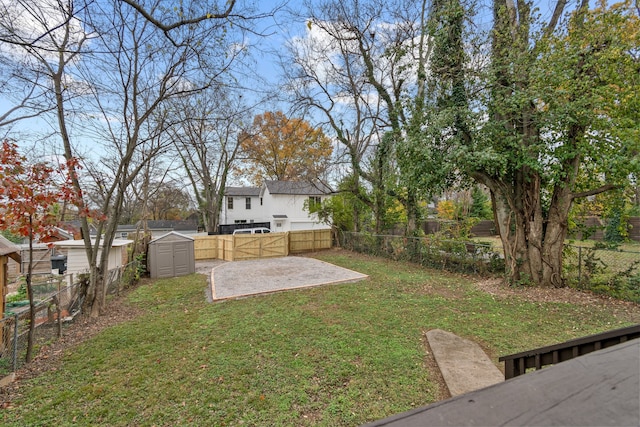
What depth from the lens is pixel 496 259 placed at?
845 cm

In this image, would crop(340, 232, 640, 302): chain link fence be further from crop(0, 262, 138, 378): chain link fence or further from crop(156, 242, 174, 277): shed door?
crop(0, 262, 138, 378): chain link fence

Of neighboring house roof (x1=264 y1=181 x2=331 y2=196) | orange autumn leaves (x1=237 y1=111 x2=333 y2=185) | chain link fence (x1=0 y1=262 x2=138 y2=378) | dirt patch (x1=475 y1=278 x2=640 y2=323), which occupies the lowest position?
dirt patch (x1=475 y1=278 x2=640 y2=323)

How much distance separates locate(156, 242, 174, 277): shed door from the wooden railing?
35.3 feet

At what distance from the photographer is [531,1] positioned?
6.73 meters

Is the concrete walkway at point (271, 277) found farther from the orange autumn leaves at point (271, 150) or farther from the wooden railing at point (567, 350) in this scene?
the orange autumn leaves at point (271, 150)

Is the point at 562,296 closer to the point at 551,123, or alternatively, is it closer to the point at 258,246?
the point at 551,123

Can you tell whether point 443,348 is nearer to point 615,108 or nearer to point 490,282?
point 490,282

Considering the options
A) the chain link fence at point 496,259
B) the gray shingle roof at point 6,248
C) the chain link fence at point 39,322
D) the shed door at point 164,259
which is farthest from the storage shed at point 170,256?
the chain link fence at point 496,259

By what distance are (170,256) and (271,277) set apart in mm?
3991

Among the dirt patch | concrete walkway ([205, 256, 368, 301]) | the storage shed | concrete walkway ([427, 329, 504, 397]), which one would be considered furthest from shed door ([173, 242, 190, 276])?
the dirt patch

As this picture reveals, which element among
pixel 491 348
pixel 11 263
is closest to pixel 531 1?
pixel 491 348

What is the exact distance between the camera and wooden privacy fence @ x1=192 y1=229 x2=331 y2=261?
551 inches

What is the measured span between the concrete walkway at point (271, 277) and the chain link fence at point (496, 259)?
2.93m

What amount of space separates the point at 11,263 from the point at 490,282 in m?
17.4
